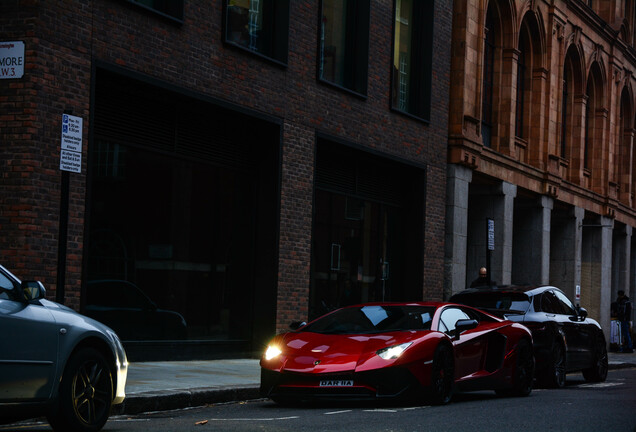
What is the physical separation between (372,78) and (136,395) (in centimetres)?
1250

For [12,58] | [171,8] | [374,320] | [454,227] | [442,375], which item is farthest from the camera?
[454,227]

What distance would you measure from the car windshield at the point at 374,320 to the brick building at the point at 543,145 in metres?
9.85

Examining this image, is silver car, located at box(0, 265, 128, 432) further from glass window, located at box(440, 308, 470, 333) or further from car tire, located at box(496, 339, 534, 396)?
car tire, located at box(496, 339, 534, 396)

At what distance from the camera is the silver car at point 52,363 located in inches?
305

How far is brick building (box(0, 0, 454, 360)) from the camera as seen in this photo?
13594mm

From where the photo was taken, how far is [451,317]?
12.8m

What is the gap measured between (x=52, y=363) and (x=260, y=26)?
38.0 ft

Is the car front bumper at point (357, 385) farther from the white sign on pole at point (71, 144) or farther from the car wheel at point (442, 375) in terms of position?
the white sign on pole at point (71, 144)

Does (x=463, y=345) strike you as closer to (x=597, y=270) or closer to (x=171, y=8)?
(x=171, y=8)

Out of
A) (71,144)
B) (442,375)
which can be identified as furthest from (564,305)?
(71,144)

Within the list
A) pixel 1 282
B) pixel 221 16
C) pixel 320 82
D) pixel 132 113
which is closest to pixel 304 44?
pixel 320 82

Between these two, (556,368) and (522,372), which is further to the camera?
(556,368)

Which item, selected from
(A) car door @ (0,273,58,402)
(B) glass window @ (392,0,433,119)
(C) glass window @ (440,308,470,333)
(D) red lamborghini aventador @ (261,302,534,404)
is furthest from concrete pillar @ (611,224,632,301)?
(A) car door @ (0,273,58,402)

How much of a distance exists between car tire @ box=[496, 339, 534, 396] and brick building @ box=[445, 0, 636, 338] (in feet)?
26.9
